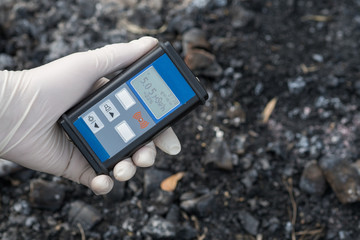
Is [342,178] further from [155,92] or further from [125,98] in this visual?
[125,98]

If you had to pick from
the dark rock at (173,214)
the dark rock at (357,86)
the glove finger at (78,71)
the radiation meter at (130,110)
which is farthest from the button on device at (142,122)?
the dark rock at (357,86)

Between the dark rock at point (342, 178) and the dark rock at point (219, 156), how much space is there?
0.61 m

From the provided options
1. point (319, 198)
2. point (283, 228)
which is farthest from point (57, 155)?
point (319, 198)

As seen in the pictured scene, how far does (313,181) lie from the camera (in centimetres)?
251

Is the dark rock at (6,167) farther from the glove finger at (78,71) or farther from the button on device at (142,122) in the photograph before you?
the button on device at (142,122)

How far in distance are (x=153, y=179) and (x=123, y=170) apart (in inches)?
19.5

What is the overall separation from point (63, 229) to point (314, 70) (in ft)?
6.85

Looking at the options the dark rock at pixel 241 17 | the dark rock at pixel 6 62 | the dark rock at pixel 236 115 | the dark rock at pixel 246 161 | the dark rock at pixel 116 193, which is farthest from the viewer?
the dark rock at pixel 241 17

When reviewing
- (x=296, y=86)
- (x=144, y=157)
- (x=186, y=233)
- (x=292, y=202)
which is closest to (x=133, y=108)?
(x=144, y=157)

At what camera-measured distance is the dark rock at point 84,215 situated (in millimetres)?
2402

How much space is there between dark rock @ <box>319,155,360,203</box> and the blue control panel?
3.61 ft

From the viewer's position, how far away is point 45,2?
3.34 meters

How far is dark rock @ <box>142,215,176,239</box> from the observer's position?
233cm

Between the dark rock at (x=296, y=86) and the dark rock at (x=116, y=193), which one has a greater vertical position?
the dark rock at (x=116, y=193)
